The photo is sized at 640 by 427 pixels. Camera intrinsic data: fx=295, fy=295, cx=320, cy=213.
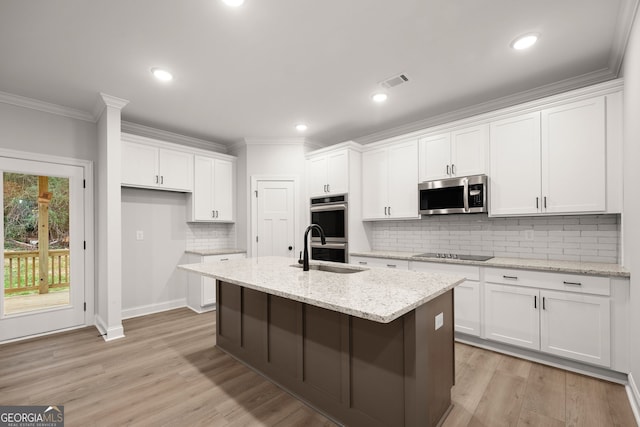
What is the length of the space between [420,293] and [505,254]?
7.99 ft

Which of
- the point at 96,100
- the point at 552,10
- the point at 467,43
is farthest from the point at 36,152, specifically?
the point at 552,10

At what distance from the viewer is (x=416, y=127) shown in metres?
4.25

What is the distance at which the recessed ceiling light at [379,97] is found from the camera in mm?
3365

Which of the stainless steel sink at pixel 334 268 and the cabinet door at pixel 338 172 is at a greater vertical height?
the cabinet door at pixel 338 172

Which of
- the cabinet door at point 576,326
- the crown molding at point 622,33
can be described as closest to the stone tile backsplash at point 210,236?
the cabinet door at point 576,326

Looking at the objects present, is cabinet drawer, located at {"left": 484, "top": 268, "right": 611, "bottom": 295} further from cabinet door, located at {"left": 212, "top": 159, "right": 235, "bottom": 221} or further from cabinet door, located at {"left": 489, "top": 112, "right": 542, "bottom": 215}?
cabinet door, located at {"left": 212, "top": 159, "right": 235, "bottom": 221}

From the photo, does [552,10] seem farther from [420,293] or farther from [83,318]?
[83,318]

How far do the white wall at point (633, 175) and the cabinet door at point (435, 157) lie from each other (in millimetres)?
1502

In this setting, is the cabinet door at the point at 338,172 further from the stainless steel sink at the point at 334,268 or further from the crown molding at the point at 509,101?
the stainless steel sink at the point at 334,268

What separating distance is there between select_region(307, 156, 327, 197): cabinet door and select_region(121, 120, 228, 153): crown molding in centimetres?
172

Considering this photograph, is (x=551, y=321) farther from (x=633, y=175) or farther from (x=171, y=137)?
(x=171, y=137)

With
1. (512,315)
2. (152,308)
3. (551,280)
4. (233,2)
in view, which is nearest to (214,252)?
(152,308)

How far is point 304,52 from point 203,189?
9.63 feet

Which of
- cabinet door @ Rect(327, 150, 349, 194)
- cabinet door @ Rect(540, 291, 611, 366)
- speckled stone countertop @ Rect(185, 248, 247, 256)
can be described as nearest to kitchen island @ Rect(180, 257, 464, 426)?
cabinet door @ Rect(540, 291, 611, 366)
